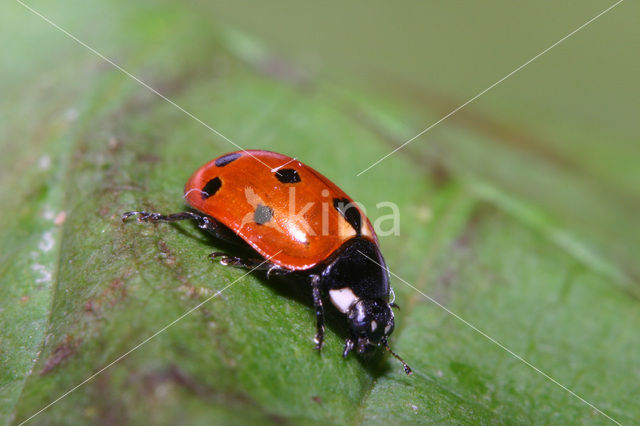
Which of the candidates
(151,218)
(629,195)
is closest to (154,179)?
(151,218)

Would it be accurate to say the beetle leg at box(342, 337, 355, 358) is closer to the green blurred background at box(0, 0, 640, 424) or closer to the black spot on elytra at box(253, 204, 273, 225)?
the green blurred background at box(0, 0, 640, 424)

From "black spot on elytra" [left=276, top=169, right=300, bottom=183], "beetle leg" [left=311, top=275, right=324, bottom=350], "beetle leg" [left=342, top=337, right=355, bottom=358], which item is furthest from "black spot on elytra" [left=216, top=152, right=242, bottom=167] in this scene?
"beetle leg" [left=342, top=337, right=355, bottom=358]

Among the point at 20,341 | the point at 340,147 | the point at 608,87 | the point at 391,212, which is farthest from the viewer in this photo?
the point at 608,87

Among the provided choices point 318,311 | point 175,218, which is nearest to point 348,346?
point 318,311

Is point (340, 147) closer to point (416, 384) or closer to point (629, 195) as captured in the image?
point (416, 384)

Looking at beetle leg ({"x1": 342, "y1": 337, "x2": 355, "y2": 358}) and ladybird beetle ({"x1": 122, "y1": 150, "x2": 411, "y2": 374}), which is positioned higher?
ladybird beetle ({"x1": 122, "y1": 150, "x2": 411, "y2": 374})

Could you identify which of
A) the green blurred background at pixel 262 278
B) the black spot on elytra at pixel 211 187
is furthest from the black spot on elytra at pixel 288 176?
the green blurred background at pixel 262 278
